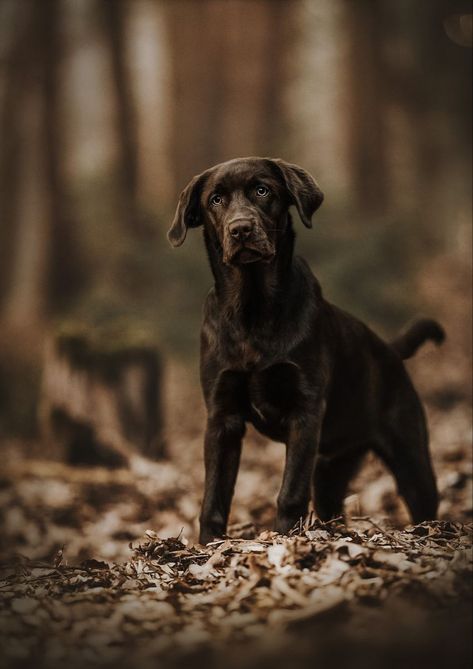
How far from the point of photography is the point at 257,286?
388 cm

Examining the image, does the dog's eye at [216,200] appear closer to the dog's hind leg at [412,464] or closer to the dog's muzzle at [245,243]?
the dog's muzzle at [245,243]

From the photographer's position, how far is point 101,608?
3025 millimetres

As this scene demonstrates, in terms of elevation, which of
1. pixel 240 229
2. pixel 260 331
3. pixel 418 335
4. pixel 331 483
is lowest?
pixel 331 483

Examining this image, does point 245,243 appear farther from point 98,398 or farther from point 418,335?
point 98,398

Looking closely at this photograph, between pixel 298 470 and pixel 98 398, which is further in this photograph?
pixel 98 398

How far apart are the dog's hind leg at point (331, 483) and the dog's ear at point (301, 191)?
1654 mm

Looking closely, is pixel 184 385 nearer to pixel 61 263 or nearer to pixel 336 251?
pixel 336 251

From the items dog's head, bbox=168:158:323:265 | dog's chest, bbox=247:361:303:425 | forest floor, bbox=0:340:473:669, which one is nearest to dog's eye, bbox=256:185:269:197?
dog's head, bbox=168:158:323:265

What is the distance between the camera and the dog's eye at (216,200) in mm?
3780

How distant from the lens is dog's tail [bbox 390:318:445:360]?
5.09m

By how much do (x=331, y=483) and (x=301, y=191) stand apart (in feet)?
6.40

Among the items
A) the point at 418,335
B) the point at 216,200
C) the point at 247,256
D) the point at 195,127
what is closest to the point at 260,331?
the point at 247,256

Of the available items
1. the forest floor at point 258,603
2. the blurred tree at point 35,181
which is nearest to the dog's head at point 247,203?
the forest floor at point 258,603

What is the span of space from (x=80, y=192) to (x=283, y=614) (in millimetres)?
9746
